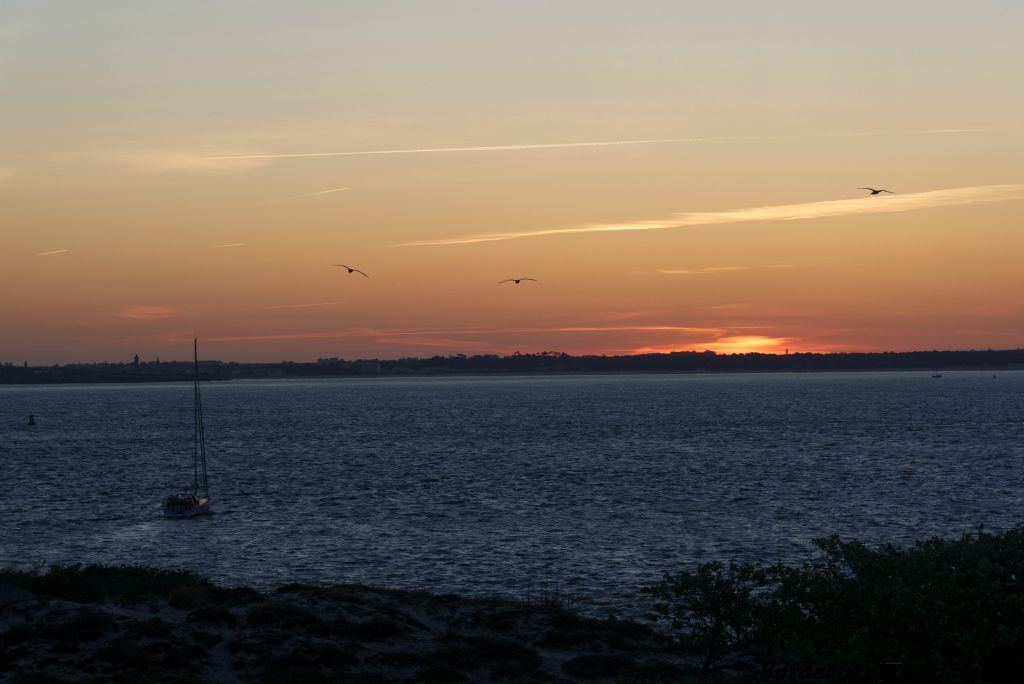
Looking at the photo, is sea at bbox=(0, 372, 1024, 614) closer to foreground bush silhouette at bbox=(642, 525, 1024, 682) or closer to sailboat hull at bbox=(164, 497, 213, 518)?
sailboat hull at bbox=(164, 497, 213, 518)

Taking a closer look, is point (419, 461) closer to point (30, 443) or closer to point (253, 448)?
point (253, 448)

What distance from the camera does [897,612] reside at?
83.7ft

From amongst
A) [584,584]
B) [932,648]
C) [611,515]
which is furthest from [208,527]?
[932,648]

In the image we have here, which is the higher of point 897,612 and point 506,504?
point 897,612

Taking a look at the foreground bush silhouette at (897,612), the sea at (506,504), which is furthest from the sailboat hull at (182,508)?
the foreground bush silhouette at (897,612)

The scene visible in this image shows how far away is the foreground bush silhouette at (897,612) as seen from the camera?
24547mm

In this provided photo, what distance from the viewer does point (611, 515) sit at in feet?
237

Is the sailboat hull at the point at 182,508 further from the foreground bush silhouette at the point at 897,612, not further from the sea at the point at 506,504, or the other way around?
the foreground bush silhouette at the point at 897,612

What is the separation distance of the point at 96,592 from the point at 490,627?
52.8 ft

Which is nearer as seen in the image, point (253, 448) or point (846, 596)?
point (846, 596)

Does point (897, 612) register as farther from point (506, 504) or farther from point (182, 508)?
point (182, 508)

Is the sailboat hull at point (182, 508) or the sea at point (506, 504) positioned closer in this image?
the sea at point (506, 504)

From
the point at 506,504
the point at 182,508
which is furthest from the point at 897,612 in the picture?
the point at 182,508

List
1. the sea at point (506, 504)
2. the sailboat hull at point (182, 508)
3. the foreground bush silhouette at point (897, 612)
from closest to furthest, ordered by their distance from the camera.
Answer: the foreground bush silhouette at point (897, 612) < the sea at point (506, 504) < the sailboat hull at point (182, 508)
